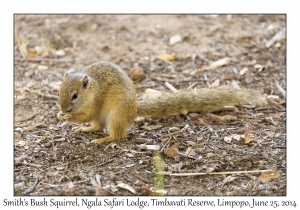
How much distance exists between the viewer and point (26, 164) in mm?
3771

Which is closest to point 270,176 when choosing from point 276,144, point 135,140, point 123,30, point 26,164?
Answer: point 276,144

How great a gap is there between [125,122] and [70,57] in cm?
233

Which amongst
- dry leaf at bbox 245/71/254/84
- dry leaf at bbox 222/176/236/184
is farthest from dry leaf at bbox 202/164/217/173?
dry leaf at bbox 245/71/254/84

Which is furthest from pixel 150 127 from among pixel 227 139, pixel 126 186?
pixel 126 186

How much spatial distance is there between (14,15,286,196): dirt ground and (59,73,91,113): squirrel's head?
0.35 m

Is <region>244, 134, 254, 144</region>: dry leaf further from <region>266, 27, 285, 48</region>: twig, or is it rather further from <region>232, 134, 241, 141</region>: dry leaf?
<region>266, 27, 285, 48</region>: twig

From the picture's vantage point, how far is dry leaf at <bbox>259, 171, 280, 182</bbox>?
11.6ft

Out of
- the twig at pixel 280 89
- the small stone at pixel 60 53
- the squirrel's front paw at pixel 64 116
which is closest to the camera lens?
the squirrel's front paw at pixel 64 116

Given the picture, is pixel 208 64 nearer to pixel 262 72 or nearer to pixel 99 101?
pixel 262 72

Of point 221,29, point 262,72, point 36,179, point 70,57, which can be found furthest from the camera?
point 221,29

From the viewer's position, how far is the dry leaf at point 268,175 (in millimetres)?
3545

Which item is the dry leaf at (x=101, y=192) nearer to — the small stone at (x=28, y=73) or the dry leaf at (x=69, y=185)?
the dry leaf at (x=69, y=185)

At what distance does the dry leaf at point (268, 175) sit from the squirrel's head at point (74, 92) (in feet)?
5.84

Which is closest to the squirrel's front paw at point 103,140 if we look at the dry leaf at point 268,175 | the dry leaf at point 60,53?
the dry leaf at point 268,175
